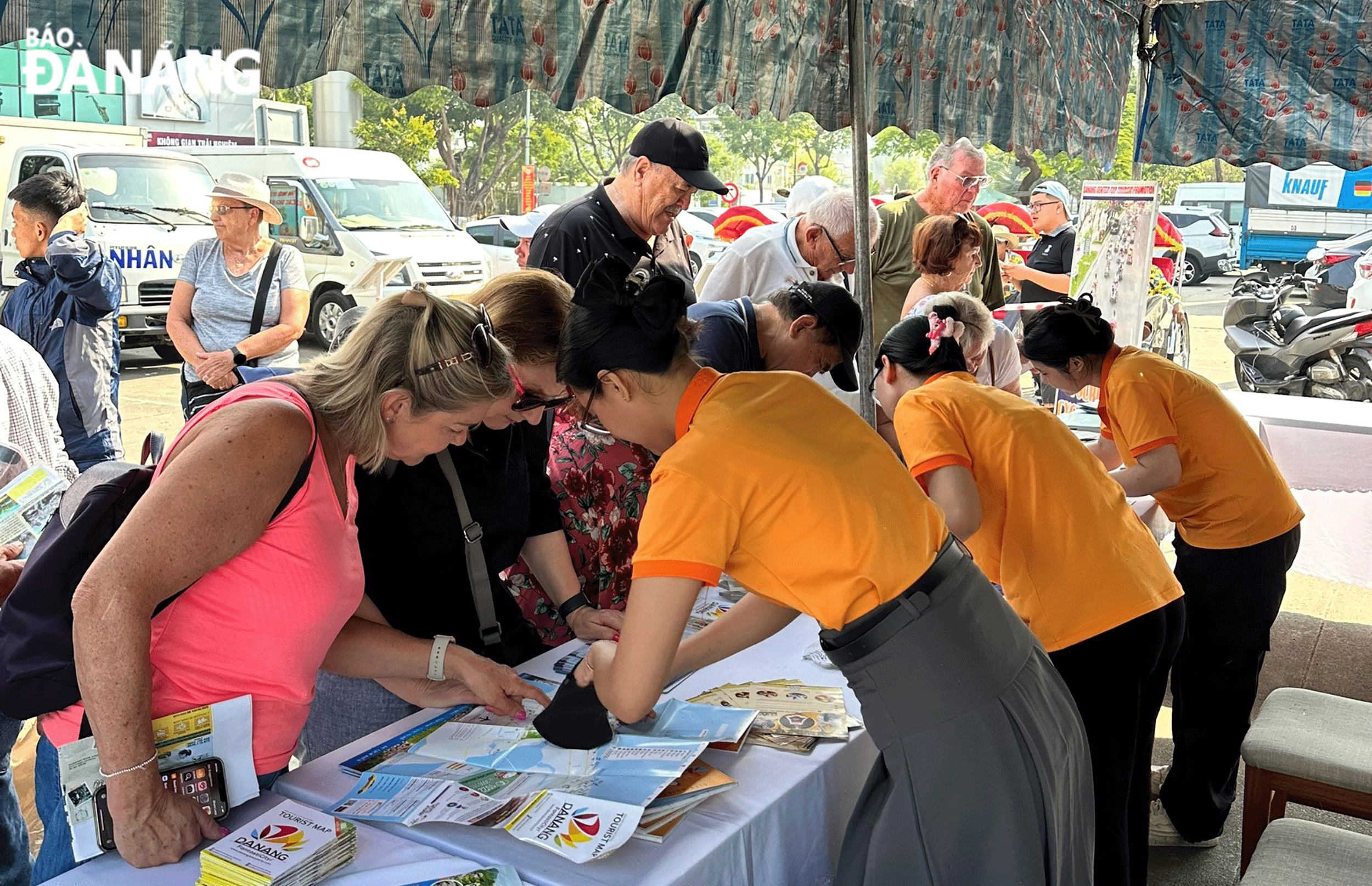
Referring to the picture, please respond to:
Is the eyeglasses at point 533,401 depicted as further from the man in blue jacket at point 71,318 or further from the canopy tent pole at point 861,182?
the man in blue jacket at point 71,318

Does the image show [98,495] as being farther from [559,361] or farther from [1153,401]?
[1153,401]

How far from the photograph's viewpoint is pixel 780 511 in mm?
1384

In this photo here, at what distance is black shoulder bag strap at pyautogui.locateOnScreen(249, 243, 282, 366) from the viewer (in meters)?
4.23

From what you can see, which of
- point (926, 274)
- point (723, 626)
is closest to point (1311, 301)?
point (926, 274)

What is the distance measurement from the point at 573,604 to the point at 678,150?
1342 millimetres

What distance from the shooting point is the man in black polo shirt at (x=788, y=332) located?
2.51 metres

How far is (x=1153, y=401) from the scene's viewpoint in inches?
101

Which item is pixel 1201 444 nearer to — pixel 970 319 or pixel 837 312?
pixel 970 319

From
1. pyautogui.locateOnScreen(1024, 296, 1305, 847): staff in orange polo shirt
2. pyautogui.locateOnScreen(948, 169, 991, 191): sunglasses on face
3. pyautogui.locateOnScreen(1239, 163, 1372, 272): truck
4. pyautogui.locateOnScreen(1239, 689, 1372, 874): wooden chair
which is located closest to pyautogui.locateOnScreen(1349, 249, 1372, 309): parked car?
pyautogui.locateOnScreen(948, 169, 991, 191): sunglasses on face

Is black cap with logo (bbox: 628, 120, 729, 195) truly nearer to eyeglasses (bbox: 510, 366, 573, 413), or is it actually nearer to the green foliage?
eyeglasses (bbox: 510, 366, 573, 413)

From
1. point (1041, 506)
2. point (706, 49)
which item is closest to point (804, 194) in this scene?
point (706, 49)

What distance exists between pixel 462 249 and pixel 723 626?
9.78m

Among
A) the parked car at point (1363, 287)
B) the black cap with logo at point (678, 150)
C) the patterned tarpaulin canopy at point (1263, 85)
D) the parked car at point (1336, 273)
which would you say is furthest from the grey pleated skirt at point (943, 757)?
the parked car at point (1336, 273)

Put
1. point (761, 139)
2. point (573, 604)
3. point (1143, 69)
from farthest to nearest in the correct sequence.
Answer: point (761, 139), point (1143, 69), point (573, 604)
